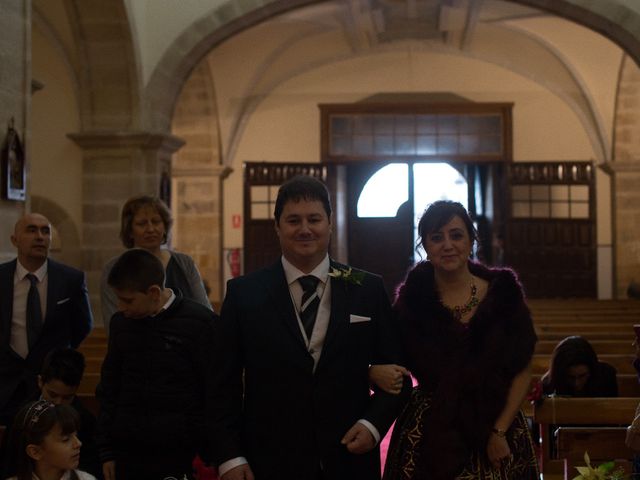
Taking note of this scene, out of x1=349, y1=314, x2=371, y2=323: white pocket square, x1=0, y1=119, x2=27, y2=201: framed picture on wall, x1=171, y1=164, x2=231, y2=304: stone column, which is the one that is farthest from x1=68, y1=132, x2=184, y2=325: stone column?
x1=349, y1=314, x2=371, y2=323: white pocket square


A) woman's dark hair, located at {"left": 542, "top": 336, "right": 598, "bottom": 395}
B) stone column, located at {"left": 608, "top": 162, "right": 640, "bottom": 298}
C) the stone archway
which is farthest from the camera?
stone column, located at {"left": 608, "top": 162, "right": 640, "bottom": 298}

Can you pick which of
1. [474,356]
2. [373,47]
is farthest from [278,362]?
[373,47]

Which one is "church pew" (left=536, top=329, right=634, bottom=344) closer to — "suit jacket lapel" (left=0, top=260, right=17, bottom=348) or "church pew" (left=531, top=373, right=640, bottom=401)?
"church pew" (left=531, top=373, right=640, bottom=401)

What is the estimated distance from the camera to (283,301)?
278cm

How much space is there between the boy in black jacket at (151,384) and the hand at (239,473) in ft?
1.53

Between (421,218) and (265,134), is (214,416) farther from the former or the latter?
(265,134)

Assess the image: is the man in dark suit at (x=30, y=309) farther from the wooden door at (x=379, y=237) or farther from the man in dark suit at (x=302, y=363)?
the wooden door at (x=379, y=237)

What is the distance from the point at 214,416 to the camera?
272cm

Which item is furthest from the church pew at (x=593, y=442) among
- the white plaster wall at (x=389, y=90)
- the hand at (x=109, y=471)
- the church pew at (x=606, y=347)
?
the white plaster wall at (x=389, y=90)

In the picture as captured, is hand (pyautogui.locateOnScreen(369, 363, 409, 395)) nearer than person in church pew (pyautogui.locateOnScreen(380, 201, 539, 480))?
Yes

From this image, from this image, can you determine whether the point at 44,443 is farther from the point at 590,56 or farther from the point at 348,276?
the point at 590,56

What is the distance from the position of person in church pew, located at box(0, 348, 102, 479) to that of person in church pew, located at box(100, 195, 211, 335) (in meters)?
0.25

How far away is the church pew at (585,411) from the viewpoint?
162 inches

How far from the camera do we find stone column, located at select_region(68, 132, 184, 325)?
414 inches
